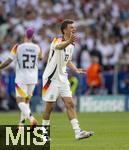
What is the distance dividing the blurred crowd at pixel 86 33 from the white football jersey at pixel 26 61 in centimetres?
1018

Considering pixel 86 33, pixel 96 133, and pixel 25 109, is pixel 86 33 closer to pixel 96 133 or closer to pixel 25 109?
pixel 96 133

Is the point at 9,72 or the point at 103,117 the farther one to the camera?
the point at 9,72

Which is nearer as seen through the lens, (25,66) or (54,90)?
(54,90)

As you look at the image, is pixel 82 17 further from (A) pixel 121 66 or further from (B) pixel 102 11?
(A) pixel 121 66

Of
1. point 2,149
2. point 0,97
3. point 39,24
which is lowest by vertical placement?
point 2,149

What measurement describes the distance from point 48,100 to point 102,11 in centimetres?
1730

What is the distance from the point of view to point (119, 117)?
85.2 feet

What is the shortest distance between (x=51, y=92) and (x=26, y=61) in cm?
269

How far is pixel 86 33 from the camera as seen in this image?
1261 inches

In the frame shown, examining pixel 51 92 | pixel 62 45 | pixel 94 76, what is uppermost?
pixel 94 76

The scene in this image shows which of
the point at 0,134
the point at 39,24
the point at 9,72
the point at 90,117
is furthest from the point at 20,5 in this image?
the point at 0,134
